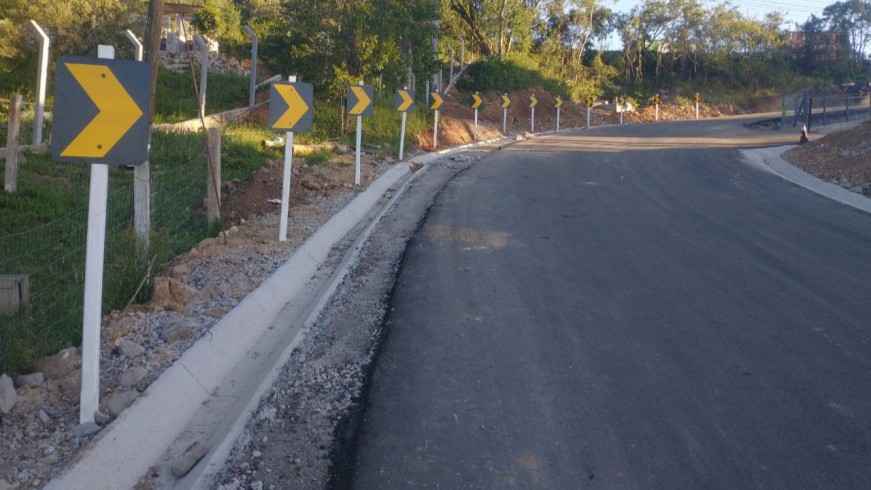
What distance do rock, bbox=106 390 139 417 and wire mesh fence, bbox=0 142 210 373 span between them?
90 cm

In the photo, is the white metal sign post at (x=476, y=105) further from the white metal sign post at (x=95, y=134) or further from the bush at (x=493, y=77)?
the white metal sign post at (x=95, y=134)

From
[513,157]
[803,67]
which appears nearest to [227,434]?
[513,157]

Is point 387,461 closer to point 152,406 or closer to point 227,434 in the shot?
point 227,434

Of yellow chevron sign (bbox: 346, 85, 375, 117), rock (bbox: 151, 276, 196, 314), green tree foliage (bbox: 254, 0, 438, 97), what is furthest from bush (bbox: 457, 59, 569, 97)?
rock (bbox: 151, 276, 196, 314)

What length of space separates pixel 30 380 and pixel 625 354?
4398 mm

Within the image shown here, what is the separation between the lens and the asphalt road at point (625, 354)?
4922 mm

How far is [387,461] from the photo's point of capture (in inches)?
194

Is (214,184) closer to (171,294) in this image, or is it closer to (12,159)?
(171,294)

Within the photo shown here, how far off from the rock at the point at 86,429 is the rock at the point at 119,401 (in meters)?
0.17

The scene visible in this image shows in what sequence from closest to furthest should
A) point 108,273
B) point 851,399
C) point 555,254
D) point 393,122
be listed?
point 851,399
point 108,273
point 555,254
point 393,122

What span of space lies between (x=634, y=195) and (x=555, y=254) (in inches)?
220

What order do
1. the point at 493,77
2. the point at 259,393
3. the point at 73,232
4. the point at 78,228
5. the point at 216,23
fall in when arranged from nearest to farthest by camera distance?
the point at 259,393 → the point at 73,232 → the point at 78,228 → the point at 216,23 → the point at 493,77

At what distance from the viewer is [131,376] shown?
5688 mm

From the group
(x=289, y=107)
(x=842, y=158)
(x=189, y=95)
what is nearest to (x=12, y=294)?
(x=289, y=107)
